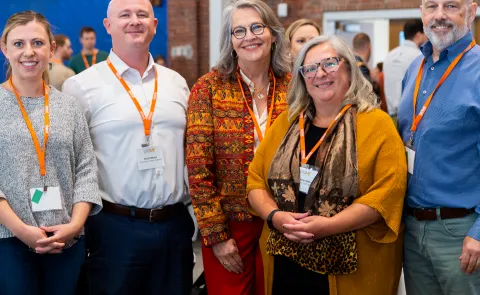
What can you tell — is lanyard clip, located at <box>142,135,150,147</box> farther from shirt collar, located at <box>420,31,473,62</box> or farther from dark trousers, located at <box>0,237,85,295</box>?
shirt collar, located at <box>420,31,473,62</box>

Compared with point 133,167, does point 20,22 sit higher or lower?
higher

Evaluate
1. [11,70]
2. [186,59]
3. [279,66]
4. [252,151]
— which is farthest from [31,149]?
[186,59]

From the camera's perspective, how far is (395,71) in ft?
18.7

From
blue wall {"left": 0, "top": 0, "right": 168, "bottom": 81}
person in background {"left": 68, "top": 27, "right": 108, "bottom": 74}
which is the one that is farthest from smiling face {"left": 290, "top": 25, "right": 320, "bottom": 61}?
blue wall {"left": 0, "top": 0, "right": 168, "bottom": 81}

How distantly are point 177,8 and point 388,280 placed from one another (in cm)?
734

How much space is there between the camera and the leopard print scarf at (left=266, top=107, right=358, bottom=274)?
2.09 meters

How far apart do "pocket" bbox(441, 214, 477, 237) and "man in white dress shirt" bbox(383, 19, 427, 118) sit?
3617 mm

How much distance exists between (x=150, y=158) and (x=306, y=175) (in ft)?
2.44

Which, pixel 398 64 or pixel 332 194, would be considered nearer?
pixel 332 194

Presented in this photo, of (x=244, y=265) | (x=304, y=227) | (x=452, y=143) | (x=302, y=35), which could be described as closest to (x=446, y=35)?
(x=452, y=143)

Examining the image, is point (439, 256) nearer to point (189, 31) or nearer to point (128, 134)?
point (128, 134)

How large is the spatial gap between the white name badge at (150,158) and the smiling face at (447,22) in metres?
1.27

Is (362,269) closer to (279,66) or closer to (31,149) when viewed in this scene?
(279,66)

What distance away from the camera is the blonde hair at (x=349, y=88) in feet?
7.16
